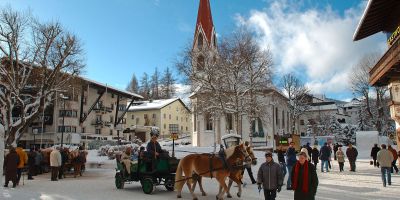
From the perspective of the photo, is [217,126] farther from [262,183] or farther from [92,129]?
[262,183]

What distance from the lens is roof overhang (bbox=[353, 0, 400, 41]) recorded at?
18.3 metres

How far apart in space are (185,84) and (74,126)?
2655 cm

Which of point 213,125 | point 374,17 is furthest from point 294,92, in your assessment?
point 374,17

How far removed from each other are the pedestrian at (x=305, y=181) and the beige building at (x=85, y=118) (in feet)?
150

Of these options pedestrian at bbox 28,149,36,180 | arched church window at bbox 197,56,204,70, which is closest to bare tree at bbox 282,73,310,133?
arched church window at bbox 197,56,204,70

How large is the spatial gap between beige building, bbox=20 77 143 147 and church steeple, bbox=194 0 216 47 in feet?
56.9

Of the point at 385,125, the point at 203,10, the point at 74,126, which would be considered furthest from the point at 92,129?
the point at 385,125

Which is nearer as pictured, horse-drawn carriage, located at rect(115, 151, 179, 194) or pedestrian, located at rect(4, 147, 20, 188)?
horse-drawn carriage, located at rect(115, 151, 179, 194)

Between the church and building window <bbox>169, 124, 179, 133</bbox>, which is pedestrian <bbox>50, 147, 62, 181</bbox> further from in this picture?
building window <bbox>169, 124, 179, 133</bbox>

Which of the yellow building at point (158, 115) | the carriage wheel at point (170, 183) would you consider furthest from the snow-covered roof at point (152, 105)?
the carriage wheel at point (170, 183)

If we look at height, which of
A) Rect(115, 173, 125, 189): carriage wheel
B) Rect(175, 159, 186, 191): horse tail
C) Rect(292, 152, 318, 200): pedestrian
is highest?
Rect(292, 152, 318, 200): pedestrian

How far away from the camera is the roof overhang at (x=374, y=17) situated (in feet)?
60.2

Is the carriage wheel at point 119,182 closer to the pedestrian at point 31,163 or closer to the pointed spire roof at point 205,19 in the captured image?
the pedestrian at point 31,163

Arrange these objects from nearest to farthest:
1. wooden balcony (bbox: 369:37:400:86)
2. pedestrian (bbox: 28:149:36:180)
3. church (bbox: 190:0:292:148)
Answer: wooden balcony (bbox: 369:37:400:86)
pedestrian (bbox: 28:149:36:180)
church (bbox: 190:0:292:148)
